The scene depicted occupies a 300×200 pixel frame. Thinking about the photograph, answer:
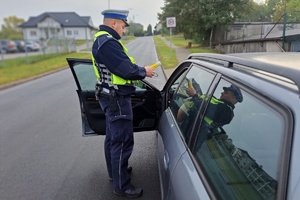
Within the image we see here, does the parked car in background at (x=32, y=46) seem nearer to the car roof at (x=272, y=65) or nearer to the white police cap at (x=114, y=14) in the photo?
the white police cap at (x=114, y=14)

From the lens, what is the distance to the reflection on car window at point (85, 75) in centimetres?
301

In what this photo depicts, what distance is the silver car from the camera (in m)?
0.92

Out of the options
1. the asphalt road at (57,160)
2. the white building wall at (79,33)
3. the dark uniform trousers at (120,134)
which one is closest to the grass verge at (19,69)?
the asphalt road at (57,160)

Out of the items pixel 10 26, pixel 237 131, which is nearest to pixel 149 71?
pixel 237 131

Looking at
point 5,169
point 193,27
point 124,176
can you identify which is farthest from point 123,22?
point 193,27

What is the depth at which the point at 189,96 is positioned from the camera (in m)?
2.20

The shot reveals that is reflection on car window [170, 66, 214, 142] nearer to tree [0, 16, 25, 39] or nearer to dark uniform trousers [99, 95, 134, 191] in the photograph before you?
dark uniform trousers [99, 95, 134, 191]

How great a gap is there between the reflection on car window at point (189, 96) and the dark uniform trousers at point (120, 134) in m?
0.48

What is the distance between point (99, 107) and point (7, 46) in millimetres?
12437

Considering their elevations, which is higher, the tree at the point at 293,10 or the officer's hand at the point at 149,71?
the tree at the point at 293,10

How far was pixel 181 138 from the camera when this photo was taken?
195 centimetres

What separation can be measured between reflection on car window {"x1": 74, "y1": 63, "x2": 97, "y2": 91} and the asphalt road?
3.69 ft

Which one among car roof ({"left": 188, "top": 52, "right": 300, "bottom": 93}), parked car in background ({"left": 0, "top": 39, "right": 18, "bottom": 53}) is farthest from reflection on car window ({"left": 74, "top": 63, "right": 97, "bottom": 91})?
parked car in background ({"left": 0, "top": 39, "right": 18, "bottom": 53})

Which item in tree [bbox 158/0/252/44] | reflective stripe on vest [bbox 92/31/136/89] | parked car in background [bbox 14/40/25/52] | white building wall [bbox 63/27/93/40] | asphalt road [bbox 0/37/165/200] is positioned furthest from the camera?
white building wall [bbox 63/27/93/40]
